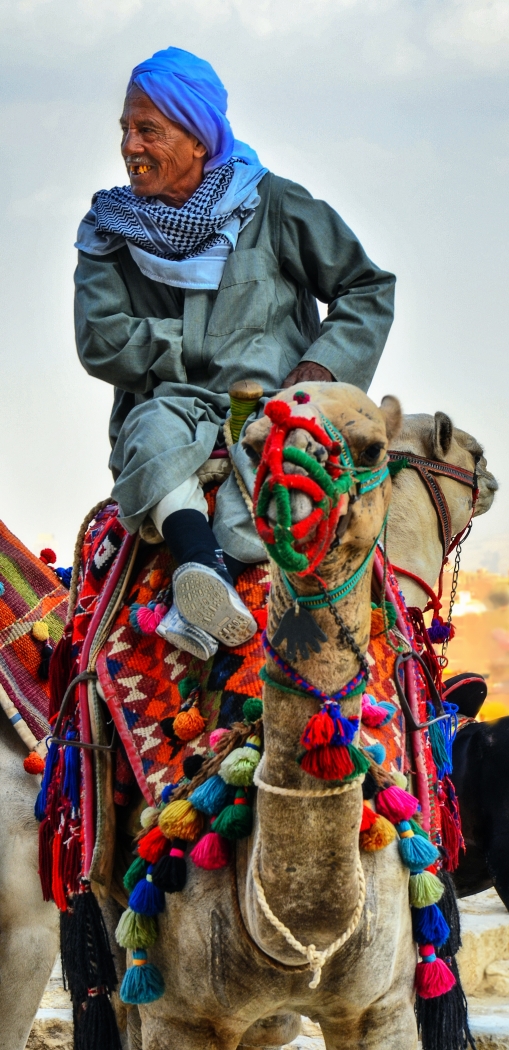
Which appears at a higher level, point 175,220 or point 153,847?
point 175,220

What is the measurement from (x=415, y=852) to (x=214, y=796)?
487mm

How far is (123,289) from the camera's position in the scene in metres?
3.60

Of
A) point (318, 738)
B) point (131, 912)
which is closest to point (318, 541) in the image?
point (318, 738)

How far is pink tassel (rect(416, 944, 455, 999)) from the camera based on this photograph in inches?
108

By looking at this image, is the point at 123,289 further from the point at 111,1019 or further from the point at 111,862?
the point at 111,1019

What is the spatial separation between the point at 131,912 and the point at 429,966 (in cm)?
73

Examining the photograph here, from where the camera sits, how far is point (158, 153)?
345 cm

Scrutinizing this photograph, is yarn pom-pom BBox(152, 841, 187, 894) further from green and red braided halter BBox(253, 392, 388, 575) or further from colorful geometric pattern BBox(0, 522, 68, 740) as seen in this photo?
Answer: colorful geometric pattern BBox(0, 522, 68, 740)

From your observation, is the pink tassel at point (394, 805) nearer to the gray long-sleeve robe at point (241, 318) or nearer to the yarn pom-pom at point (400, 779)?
the yarn pom-pom at point (400, 779)

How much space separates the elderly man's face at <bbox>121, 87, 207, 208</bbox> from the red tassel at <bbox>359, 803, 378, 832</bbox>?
1.95 meters

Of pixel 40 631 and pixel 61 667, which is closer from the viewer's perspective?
pixel 61 667

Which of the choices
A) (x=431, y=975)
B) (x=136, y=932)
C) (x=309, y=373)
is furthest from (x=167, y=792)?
(x=309, y=373)

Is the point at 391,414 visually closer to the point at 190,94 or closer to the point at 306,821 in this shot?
the point at 306,821

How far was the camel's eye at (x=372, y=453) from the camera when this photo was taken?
6.93 feet
